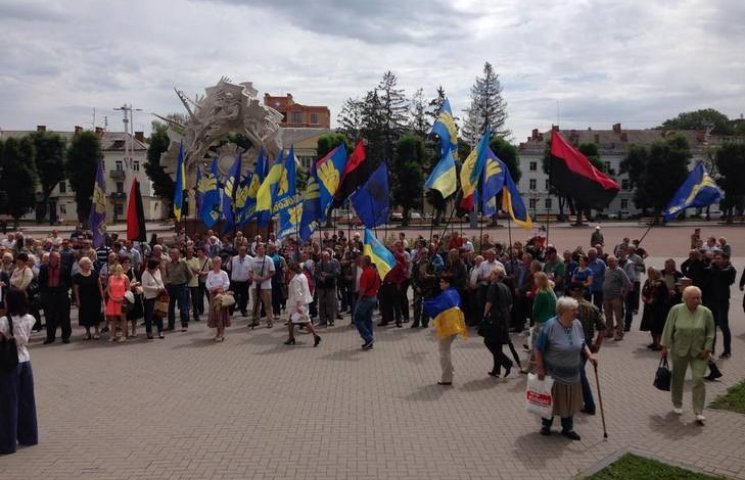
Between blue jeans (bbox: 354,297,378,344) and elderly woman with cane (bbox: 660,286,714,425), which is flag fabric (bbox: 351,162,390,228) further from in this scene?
elderly woman with cane (bbox: 660,286,714,425)

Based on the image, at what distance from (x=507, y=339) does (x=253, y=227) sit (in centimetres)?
2013

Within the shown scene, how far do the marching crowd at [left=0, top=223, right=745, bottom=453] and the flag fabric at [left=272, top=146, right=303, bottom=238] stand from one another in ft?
3.34

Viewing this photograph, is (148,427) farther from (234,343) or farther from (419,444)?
(234,343)

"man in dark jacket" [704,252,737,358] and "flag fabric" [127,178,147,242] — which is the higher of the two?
→ "flag fabric" [127,178,147,242]

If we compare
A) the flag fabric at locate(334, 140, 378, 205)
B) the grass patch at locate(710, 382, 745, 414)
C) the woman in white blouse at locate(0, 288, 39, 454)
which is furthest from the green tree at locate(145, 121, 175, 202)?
the grass patch at locate(710, 382, 745, 414)

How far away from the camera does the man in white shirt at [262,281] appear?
1458cm

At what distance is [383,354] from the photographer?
39.6 ft

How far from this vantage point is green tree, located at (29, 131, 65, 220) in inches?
2785

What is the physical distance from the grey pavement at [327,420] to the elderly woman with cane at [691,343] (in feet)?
1.09

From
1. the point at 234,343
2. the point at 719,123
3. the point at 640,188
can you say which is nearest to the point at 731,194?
the point at 640,188

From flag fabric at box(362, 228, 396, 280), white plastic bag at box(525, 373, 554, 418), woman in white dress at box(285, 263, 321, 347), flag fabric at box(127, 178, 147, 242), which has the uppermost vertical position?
flag fabric at box(127, 178, 147, 242)

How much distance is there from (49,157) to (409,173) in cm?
3934

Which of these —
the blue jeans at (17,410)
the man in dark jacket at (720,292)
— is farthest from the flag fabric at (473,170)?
the blue jeans at (17,410)

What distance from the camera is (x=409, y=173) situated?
2512 inches
